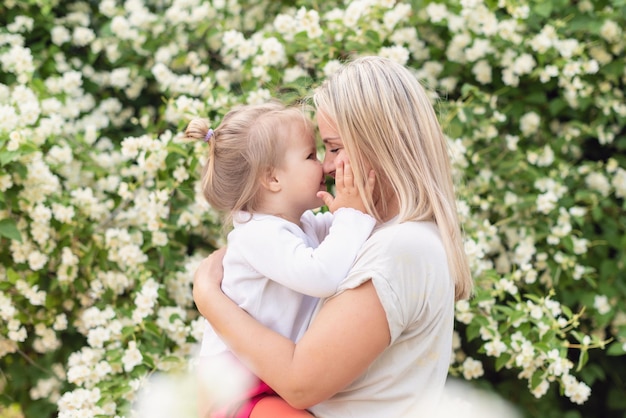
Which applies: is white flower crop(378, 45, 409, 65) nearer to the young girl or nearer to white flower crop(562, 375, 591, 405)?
the young girl

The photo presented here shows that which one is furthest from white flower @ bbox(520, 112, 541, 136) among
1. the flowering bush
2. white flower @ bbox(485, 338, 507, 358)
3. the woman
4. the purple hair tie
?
the purple hair tie

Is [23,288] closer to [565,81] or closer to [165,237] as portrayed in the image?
[165,237]

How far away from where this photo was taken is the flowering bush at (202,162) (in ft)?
8.87

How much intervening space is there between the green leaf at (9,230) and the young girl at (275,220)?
94cm

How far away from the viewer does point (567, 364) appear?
2529 millimetres

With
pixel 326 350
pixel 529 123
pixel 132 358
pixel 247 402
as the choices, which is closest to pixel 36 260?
pixel 132 358

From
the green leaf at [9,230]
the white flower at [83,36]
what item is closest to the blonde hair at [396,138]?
the green leaf at [9,230]

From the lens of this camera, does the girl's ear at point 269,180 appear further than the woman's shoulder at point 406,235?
Yes

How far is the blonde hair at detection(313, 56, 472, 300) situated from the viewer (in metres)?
1.72

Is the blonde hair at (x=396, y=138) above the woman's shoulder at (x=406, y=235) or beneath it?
above

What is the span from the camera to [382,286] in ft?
5.27

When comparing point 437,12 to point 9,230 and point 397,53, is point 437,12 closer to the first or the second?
point 397,53

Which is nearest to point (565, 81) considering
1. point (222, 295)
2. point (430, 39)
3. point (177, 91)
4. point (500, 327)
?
point (430, 39)

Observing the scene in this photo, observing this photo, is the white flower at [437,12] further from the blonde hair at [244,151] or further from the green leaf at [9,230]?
the green leaf at [9,230]
